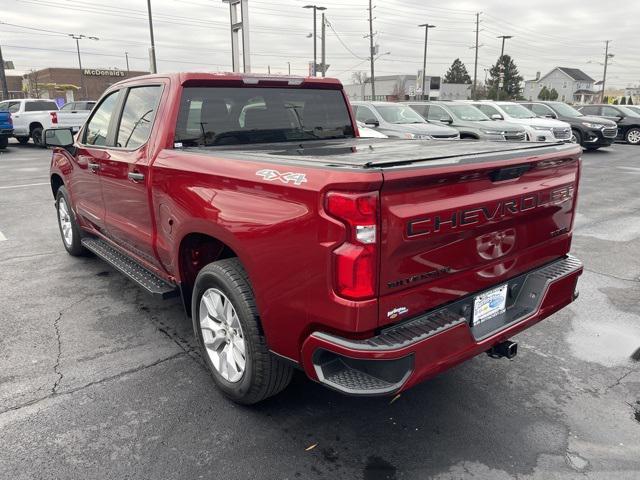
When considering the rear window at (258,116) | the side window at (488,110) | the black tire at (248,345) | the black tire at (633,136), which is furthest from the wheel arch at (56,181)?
the black tire at (633,136)

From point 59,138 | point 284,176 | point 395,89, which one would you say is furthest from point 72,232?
point 395,89

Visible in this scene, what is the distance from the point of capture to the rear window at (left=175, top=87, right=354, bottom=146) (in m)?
3.69

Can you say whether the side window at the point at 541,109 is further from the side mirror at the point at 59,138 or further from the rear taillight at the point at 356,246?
the rear taillight at the point at 356,246

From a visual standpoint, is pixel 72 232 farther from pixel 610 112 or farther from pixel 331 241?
pixel 610 112

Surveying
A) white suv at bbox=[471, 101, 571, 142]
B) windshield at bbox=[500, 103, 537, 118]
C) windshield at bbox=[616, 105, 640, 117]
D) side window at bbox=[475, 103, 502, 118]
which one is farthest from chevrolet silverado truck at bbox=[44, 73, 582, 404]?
windshield at bbox=[616, 105, 640, 117]

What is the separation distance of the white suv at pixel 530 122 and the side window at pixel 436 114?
1.43 metres

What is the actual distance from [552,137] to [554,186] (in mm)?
13452

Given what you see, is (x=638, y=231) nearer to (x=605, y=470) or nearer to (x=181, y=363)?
(x=605, y=470)

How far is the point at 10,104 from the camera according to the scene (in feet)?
69.2

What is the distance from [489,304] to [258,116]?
228cm

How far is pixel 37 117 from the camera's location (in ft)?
65.1

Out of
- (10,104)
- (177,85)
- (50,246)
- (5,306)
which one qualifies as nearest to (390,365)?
(177,85)

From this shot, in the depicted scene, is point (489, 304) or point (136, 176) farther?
point (136, 176)

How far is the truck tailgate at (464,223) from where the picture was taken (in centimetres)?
221
